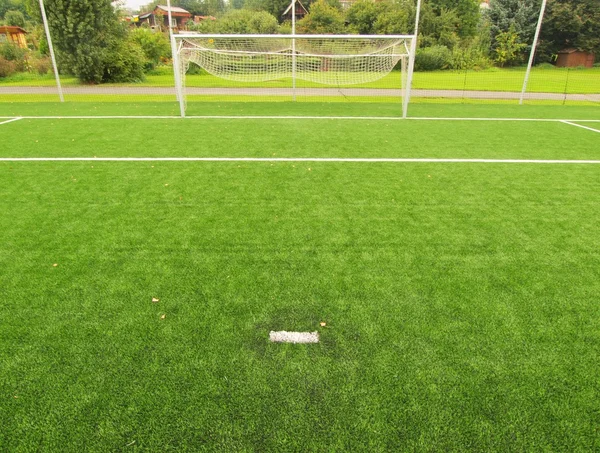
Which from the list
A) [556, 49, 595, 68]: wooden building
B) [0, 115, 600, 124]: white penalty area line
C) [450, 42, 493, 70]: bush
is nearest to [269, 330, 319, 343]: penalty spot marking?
[0, 115, 600, 124]: white penalty area line

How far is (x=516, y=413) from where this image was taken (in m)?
2.29

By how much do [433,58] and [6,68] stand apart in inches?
1198

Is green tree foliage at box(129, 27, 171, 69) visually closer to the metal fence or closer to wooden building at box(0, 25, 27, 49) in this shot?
the metal fence

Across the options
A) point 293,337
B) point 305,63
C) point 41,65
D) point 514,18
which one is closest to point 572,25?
point 514,18

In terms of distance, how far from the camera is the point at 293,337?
113 inches

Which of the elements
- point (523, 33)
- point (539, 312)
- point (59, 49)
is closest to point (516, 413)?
point (539, 312)

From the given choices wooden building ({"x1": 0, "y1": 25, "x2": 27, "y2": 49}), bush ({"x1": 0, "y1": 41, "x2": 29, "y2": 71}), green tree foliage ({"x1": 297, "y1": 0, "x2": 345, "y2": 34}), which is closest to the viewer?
bush ({"x1": 0, "y1": 41, "x2": 29, "y2": 71})

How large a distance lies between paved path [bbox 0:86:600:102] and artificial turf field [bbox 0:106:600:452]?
12.8 metres

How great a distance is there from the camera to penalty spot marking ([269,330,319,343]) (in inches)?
112

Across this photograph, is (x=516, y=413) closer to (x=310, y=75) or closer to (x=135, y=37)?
(x=310, y=75)

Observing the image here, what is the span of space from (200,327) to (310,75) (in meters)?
14.6

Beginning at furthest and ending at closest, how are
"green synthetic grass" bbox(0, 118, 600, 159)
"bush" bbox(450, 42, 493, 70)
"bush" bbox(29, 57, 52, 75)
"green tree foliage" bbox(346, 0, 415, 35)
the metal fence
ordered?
"green tree foliage" bbox(346, 0, 415, 35) → "bush" bbox(450, 42, 493, 70) → "bush" bbox(29, 57, 52, 75) → the metal fence → "green synthetic grass" bbox(0, 118, 600, 159)

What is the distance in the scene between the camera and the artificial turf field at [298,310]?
7.32ft

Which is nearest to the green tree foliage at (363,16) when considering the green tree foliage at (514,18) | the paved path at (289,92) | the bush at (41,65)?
the green tree foliage at (514,18)
